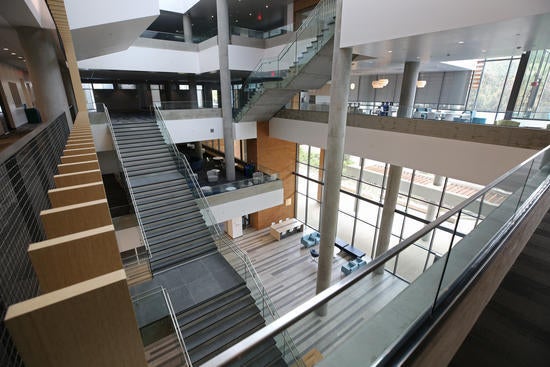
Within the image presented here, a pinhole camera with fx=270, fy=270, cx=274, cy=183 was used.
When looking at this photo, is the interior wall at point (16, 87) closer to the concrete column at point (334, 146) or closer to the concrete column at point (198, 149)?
the concrete column at point (198, 149)

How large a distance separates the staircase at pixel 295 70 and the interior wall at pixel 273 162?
6.12 ft

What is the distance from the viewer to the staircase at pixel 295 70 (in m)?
7.78

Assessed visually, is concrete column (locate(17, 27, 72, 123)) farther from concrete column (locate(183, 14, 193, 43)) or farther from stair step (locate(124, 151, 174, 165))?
concrete column (locate(183, 14, 193, 43))

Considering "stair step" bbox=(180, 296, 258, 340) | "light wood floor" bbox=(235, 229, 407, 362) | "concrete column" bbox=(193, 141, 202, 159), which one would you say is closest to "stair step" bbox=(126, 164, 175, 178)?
"stair step" bbox=(180, 296, 258, 340)

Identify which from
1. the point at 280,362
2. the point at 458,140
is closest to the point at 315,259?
the point at 280,362

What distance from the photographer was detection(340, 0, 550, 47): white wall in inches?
158

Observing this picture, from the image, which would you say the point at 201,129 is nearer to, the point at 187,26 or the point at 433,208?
the point at 187,26

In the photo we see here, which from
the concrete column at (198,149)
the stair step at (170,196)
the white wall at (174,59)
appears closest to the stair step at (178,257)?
the stair step at (170,196)

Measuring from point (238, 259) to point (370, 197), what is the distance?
25.4ft

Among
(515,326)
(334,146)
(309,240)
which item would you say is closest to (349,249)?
(309,240)

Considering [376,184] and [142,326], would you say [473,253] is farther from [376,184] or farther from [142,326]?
[376,184]

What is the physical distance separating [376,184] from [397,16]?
326 inches

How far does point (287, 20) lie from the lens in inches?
533

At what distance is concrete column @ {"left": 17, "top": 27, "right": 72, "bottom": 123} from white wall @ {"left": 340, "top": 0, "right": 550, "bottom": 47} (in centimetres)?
846
